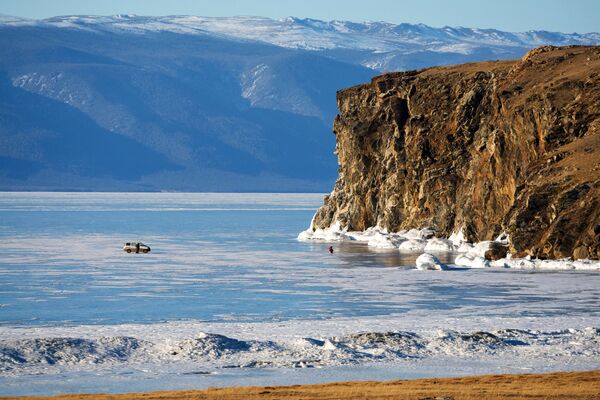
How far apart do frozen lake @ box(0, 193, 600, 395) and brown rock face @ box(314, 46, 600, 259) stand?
23.1 ft

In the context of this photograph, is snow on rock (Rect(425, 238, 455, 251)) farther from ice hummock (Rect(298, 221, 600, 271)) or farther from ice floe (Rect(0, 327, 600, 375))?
ice floe (Rect(0, 327, 600, 375))

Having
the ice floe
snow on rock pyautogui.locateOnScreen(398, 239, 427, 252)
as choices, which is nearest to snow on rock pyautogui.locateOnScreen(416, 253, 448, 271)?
snow on rock pyautogui.locateOnScreen(398, 239, 427, 252)

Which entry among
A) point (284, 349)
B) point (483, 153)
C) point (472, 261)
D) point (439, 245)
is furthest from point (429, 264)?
point (284, 349)

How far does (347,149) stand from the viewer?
Answer: 344 feet

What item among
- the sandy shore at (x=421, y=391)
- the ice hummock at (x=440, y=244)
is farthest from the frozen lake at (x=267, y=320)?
the ice hummock at (x=440, y=244)

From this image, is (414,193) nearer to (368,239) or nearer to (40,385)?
(368,239)

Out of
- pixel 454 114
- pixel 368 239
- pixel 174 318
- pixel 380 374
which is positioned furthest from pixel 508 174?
pixel 380 374

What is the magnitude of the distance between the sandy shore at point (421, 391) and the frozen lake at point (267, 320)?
5.49 ft

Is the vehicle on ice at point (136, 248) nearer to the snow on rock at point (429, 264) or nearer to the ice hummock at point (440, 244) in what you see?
the ice hummock at point (440, 244)

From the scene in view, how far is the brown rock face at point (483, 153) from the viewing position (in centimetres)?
6388

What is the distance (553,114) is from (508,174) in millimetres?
5054

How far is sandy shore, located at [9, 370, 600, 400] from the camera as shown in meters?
24.5

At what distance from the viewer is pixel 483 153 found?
82000 millimetres

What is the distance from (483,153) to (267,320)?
46.4 meters
